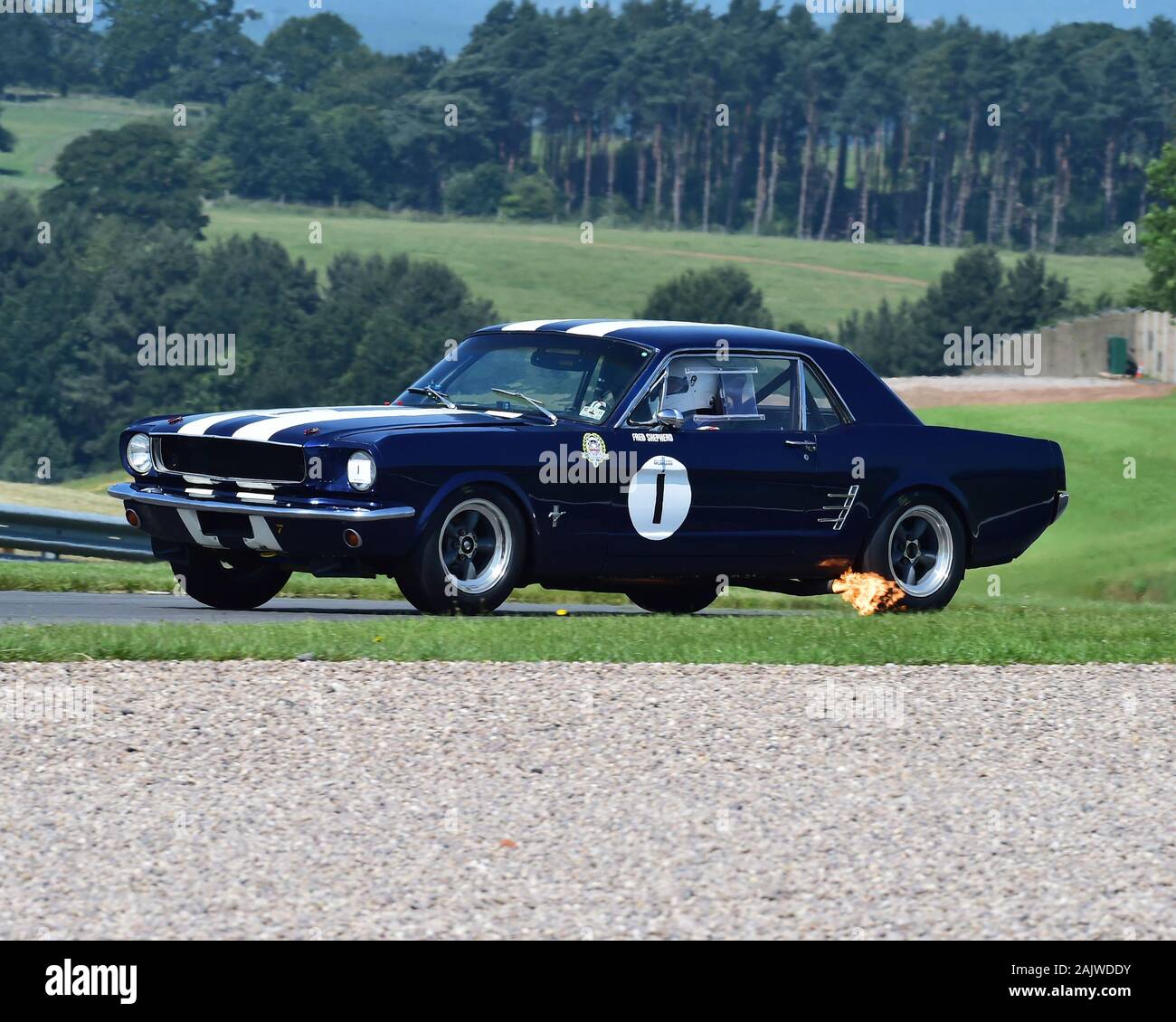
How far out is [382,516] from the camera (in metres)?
9.88

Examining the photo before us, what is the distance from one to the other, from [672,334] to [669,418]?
708mm

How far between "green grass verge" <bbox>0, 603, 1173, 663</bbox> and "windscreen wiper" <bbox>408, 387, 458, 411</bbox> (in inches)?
49.8

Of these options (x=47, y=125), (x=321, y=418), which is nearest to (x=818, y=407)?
(x=321, y=418)

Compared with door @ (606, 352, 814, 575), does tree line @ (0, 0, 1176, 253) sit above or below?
above

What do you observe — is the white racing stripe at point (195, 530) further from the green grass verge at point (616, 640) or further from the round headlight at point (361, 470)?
the round headlight at point (361, 470)

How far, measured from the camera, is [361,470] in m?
9.94

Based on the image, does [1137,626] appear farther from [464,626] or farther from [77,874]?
[77,874]

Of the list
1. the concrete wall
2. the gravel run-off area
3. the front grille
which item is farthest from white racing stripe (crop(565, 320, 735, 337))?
Answer: the concrete wall

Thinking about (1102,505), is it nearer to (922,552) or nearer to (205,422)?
(922,552)

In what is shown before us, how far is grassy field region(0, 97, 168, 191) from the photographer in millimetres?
155625

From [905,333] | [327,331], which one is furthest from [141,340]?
[905,333]

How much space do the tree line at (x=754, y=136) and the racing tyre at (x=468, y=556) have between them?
140 metres

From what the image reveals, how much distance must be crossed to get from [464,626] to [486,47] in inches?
6792

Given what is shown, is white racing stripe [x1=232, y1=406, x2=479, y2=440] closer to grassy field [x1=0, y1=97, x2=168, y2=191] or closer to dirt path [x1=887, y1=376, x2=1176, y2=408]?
dirt path [x1=887, y1=376, x2=1176, y2=408]
